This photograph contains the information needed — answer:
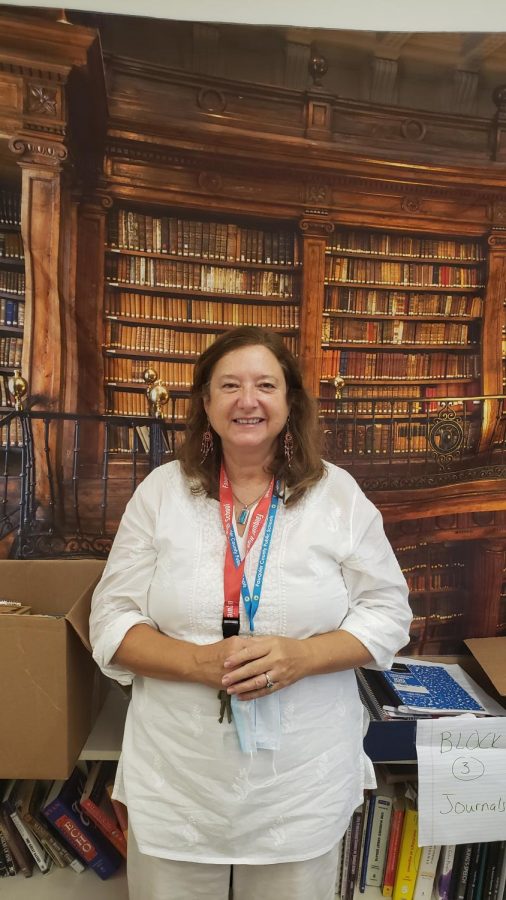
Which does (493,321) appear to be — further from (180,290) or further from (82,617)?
(82,617)

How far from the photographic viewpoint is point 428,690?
73.9 inches

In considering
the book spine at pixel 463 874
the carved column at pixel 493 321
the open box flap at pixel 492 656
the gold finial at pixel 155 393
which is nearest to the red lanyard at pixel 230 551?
the gold finial at pixel 155 393

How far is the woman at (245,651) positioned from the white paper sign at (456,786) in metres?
0.43

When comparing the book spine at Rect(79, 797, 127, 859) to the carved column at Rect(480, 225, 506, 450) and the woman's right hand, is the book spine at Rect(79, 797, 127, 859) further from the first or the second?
the carved column at Rect(480, 225, 506, 450)

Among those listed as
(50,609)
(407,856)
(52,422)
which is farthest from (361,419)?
(407,856)

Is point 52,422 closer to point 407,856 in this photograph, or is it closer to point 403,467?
point 403,467

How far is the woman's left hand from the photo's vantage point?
1167 millimetres

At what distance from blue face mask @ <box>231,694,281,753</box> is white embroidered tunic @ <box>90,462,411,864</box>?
23mm

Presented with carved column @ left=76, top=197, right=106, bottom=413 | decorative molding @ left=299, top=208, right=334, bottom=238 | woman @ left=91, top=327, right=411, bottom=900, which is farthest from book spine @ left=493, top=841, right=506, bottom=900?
decorative molding @ left=299, top=208, right=334, bottom=238

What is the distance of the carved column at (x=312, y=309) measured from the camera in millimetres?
2006

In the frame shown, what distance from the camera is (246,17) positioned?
183 cm

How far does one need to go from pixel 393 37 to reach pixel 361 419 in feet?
4.11

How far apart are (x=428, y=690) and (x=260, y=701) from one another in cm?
88

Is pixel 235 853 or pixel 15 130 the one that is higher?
pixel 15 130
